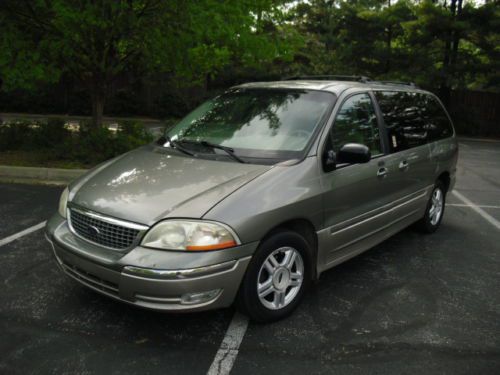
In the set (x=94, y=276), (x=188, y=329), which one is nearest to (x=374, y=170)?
(x=188, y=329)

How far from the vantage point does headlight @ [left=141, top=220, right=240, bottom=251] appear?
113 inches

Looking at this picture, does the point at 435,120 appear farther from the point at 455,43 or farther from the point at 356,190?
the point at 455,43

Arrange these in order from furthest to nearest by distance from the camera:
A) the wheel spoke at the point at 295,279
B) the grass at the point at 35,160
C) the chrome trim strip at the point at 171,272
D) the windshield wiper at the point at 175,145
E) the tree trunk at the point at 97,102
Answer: the tree trunk at the point at 97,102
the grass at the point at 35,160
the windshield wiper at the point at 175,145
the wheel spoke at the point at 295,279
the chrome trim strip at the point at 171,272

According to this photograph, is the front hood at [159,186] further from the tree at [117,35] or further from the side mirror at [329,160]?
the tree at [117,35]

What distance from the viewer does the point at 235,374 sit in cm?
276

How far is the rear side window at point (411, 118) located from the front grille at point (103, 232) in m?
2.63

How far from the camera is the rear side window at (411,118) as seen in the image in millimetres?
4527

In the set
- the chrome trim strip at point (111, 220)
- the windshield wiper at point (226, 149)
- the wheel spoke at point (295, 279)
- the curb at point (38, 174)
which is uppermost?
the windshield wiper at point (226, 149)

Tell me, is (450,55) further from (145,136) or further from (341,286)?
(341,286)

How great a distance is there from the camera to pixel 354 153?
357cm

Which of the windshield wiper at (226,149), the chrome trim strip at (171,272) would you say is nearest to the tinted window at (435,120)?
the windshield wiper at (226,149)

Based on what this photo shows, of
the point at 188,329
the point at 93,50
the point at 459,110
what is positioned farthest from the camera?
the point at 459,110

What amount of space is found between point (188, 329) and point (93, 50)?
701 cm

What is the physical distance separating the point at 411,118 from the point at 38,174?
6.01m
